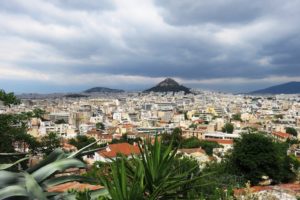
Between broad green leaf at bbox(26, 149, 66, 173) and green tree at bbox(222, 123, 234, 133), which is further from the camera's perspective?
green tree at bbox(222, 123, 234, 133)

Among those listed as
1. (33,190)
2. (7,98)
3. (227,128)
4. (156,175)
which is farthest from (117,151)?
(227,128)

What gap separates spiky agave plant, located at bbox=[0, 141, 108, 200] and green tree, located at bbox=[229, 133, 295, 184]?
86.9ft

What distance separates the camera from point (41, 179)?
3010 mm

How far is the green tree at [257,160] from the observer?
95.1 feet

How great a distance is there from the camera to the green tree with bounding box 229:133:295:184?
95.1ft

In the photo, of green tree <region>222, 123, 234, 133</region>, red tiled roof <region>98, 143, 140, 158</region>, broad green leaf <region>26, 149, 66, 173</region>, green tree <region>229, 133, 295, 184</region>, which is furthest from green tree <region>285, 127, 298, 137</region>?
broad green leaf <region>26, 149, 66, 173</region>

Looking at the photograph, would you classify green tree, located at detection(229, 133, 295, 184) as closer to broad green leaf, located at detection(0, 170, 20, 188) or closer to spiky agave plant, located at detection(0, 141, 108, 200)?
spiky agave plant, located at detection(0, 141, 108, 200)

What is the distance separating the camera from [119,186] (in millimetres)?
2852

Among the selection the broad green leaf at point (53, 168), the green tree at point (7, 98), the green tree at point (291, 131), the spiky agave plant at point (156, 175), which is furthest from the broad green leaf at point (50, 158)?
the green tree at point (291, 131)

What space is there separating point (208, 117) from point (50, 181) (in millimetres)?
131033

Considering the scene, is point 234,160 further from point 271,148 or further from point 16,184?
point 16,184

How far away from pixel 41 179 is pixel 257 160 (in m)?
27.6

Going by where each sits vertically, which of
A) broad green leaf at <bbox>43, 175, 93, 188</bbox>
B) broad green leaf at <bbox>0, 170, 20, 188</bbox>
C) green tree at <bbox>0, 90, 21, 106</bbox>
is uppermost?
green tree at <bbox>0, 90, 21, 106</bbox>

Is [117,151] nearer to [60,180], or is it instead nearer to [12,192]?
[60,180]
